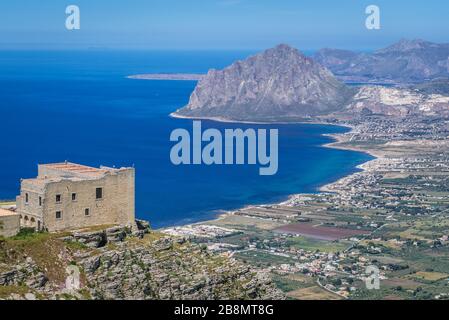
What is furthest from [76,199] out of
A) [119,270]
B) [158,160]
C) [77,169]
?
[158,160]

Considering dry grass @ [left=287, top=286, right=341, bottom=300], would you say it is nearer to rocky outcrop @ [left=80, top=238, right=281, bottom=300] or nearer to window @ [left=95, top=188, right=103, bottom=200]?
rocky outcrop @ [left=80, top=238, right=281, bottom=300]

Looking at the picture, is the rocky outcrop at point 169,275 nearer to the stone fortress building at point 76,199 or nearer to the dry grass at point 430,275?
the stone fortress building at point 76,199

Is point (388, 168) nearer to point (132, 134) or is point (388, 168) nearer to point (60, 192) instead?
point (132, 134)

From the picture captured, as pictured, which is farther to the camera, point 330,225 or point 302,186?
point 302,186

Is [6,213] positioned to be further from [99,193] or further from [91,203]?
[99,193]

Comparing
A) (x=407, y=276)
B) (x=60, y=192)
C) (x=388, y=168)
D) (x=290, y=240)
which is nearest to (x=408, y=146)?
(x=388, y=168)
